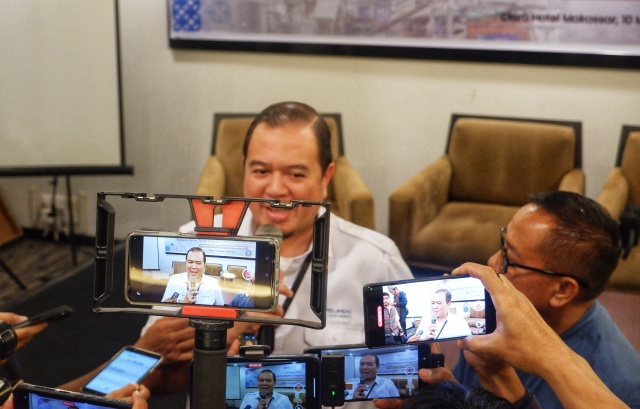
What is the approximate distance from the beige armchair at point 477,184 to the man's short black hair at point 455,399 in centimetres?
198

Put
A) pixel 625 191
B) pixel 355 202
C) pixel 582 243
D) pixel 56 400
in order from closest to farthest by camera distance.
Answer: pixel 56 400, pixel 582 243, pixel 355 202, pixel 625 191

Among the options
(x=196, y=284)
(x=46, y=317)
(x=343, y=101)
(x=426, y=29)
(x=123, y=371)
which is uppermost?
(x=426, y=29)

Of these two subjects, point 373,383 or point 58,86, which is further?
point 58,86

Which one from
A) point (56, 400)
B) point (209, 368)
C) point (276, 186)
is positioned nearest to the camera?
point (209, 368)

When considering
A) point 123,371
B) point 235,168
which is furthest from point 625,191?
point 123,371

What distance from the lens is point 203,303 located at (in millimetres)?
856

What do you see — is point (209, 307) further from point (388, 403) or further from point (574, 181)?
point (574, 181)

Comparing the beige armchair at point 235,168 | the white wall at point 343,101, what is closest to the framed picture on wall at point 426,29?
the white wall at point 343,101

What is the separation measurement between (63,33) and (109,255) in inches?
106

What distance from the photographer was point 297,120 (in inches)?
63.9

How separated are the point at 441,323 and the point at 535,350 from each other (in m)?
0.14

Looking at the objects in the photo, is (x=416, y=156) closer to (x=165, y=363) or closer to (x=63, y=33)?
(x=63, y=33)

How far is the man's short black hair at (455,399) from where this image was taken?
2.60 feet

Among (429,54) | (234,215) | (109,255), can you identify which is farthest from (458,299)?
(429,54)
